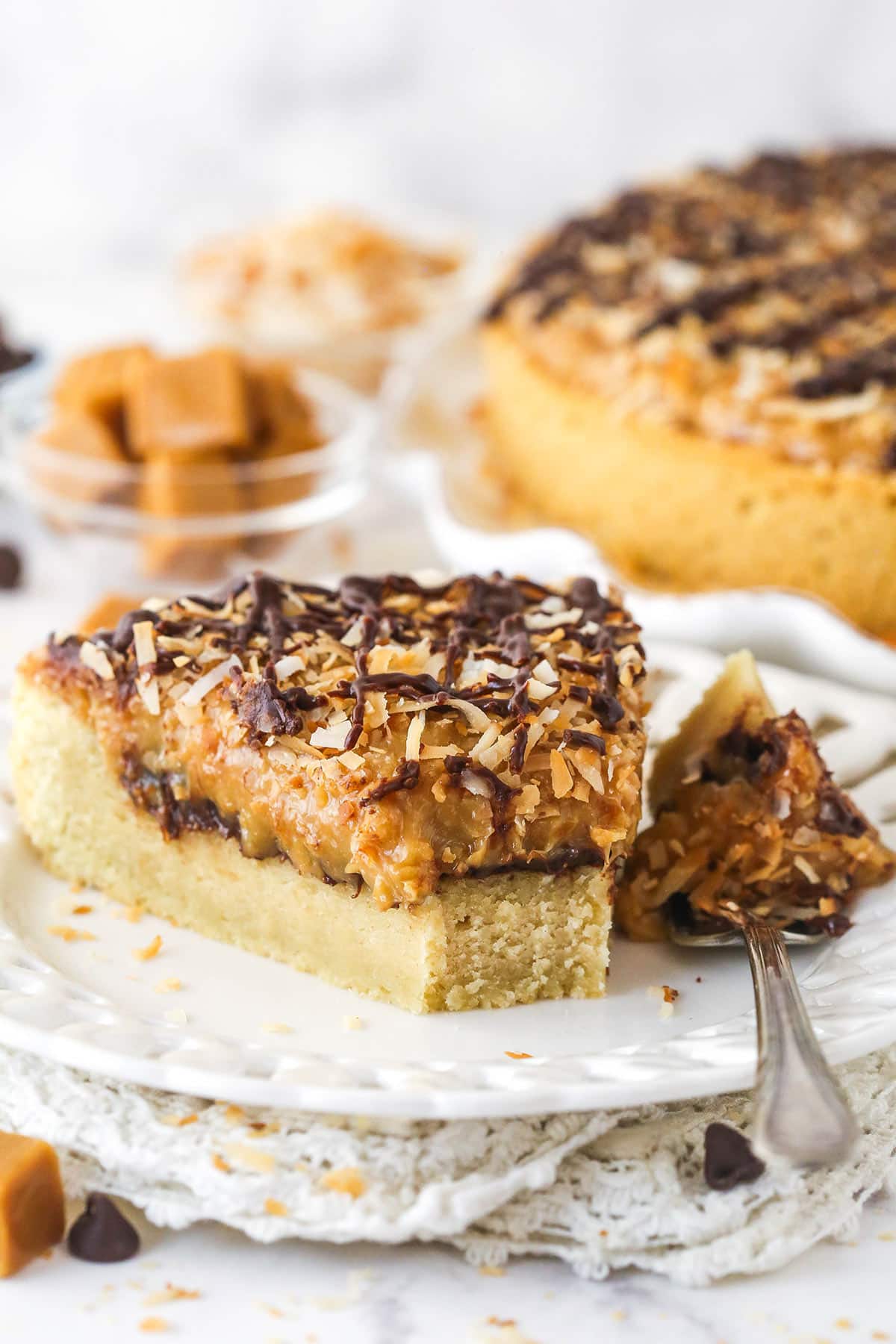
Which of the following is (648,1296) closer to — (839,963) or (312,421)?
(839,963)

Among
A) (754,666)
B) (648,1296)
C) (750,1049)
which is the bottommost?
(648,1296)

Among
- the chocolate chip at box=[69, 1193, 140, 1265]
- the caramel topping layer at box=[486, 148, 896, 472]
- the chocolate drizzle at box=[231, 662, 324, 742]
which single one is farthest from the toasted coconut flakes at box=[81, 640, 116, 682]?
the caramel topping layer at box=[486, 148, 896, 472]

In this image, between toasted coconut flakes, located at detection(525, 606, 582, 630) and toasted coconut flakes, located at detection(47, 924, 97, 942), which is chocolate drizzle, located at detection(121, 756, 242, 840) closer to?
toasted coconut flakes, located at detection(47, 924, 97, 942)

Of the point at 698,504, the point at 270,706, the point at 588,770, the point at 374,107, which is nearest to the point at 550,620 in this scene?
the point at 588,770

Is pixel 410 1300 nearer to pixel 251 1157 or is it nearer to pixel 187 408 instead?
pixel 251 1157

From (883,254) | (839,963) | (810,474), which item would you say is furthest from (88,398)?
Result: (839,963)

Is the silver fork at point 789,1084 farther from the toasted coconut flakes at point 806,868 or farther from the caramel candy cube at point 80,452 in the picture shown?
Result: the caramel candy cube at point 80,452
